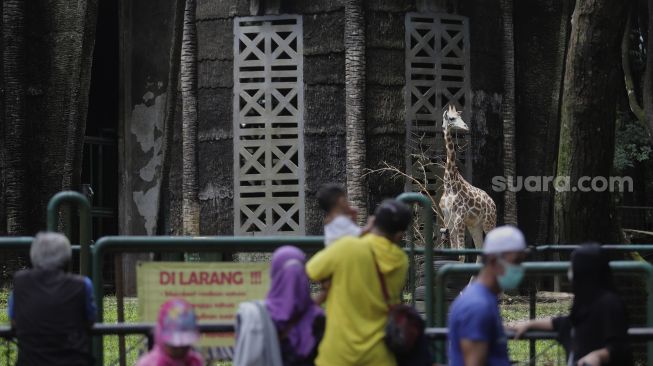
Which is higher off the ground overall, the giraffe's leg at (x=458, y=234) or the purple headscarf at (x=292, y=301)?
the purple headscarf at (x=292, y=301)

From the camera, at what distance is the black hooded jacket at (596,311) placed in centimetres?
716

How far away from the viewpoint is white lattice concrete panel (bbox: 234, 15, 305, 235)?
2100 cm

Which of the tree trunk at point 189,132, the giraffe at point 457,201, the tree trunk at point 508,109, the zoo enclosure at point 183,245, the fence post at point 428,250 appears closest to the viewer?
the zoo enclosure at point 183,245

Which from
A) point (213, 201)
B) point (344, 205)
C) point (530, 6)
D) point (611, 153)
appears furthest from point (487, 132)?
point (344, 205)

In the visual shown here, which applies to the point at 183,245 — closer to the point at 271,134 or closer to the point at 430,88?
the point at 271,134

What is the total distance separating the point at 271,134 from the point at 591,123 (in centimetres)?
959

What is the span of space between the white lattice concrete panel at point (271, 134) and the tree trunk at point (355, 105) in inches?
31.4

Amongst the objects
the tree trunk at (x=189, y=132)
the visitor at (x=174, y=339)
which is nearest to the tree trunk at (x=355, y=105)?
the tree trunk at (x=189, y=132)

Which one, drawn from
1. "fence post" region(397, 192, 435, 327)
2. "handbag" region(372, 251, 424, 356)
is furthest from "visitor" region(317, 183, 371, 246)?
"fence post" region(397, 192, 435, 327)

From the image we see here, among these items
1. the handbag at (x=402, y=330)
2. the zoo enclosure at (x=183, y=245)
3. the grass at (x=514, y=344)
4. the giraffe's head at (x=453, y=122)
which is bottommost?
the grass at (x=514, y=344)

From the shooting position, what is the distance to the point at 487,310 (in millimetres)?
6777

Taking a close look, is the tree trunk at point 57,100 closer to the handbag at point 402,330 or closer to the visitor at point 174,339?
the handbag at point 402,330

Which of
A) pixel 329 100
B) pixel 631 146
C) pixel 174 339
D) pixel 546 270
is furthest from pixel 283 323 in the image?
pixel 631 146

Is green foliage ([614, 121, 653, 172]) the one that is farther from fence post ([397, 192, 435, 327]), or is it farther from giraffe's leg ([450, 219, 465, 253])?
fence post ([397, 192, 435, 327])
